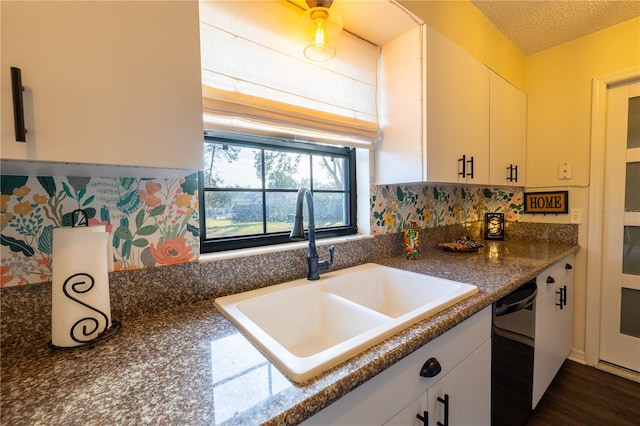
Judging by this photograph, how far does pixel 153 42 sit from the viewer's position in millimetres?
582

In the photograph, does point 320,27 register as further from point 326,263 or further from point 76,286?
point 76,286

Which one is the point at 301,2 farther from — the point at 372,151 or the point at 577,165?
the point at 577,165

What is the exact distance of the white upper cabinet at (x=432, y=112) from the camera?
130 cm

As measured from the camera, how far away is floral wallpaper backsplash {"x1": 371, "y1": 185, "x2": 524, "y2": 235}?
156 centimetres

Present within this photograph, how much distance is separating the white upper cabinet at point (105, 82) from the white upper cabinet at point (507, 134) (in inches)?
72.2

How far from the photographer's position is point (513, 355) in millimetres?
1158

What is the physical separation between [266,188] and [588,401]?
227 centimetres

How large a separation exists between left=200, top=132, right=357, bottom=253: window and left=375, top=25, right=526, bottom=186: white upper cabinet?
269 mm

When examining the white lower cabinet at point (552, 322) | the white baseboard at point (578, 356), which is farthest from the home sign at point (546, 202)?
the white baseboard at point (578, 356)

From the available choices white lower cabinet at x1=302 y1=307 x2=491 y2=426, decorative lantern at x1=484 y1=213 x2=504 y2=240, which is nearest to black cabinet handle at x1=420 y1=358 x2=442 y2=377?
white lower cabinet at x1=302 y1=307 x2=491 y2=426

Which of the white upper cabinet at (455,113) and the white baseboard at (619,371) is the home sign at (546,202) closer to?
the white upper cabinet at (455,113)

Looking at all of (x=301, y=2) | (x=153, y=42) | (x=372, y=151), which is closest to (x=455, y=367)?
(x=372, y=151)

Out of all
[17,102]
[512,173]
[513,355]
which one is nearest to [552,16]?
[512,173]

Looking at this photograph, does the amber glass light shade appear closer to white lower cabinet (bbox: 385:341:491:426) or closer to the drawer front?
white lower cabinet (bbox: 385:341:491:426)
